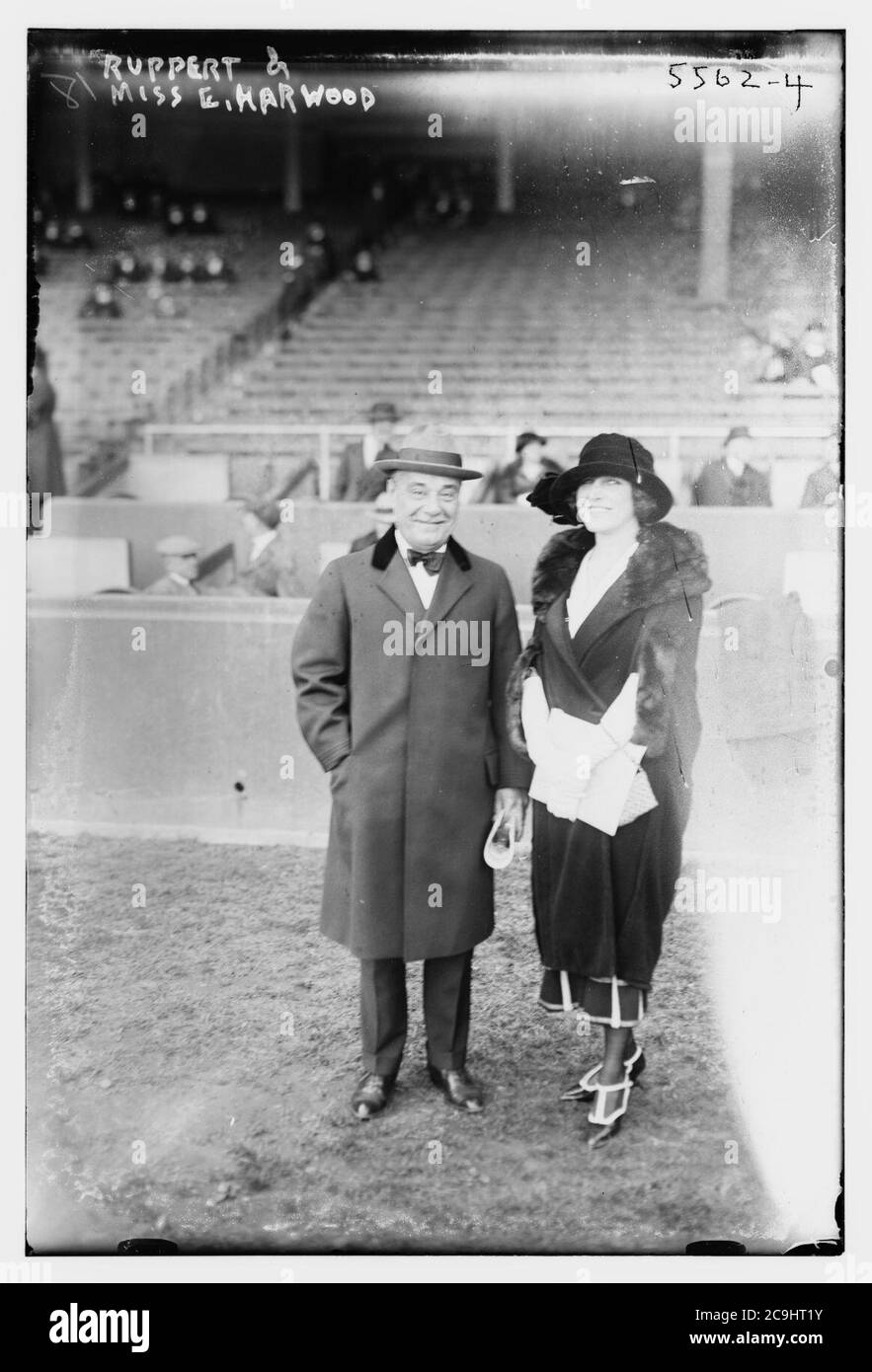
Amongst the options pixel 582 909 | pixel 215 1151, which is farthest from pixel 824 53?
pixel 215 1151

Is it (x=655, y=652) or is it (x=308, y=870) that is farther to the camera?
(x=308, y=870)

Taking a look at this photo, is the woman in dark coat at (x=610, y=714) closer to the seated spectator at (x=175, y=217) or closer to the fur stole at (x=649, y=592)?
the fur stole at (x=649, y=592)

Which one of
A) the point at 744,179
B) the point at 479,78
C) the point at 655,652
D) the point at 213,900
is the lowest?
the point at 213,900

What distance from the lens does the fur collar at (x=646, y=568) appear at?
12.6 ft

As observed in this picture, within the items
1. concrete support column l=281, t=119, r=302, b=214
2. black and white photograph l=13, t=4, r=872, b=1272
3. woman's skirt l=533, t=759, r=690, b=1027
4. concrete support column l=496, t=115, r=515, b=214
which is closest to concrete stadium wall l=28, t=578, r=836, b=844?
black and white photograph l=13, t=4, r=872, b=1272

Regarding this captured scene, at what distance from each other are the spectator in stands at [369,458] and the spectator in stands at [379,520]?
0.08 feet

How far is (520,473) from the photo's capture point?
3.94 m

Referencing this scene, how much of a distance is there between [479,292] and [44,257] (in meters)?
1.35

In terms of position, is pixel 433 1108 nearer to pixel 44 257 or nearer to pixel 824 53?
pixel 44 257

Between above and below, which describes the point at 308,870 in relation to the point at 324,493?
below

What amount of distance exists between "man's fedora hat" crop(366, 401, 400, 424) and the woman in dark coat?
49 cm

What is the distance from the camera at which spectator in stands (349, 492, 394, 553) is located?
3.95m

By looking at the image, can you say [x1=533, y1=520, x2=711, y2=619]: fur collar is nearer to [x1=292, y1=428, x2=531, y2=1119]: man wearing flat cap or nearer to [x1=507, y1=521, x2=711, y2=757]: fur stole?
[x1=507, y1=521, x2=711, y2=757]: fur stole

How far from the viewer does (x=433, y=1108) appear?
4.01 meters
